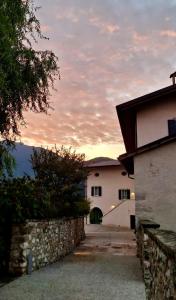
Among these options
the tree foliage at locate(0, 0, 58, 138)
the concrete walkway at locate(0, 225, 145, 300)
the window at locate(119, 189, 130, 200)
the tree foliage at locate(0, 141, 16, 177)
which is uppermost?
the tree foliage at locate(0, 0, 58, 138)

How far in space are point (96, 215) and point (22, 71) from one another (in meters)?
38.6

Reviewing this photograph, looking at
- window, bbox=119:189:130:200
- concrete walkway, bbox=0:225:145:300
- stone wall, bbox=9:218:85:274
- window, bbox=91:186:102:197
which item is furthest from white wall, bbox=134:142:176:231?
window, bbox=91:186:102:197

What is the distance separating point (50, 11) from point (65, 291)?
29.7 ft

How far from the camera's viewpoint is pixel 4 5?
884 centimetres

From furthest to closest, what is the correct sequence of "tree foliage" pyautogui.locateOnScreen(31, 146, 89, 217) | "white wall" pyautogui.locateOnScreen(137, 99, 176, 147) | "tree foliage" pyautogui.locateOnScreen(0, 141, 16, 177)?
"tree foliage" pyautogui.locateOnScreen(31, 146, 89, 217)
"white wall" pyautogui.locateOnScreen(137, 99, 176, 147)
"tree foliage" pyautogui.locateOnScreen(0, 141, 16, 177)

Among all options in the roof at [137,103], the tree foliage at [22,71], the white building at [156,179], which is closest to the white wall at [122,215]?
the roof at [137,103]

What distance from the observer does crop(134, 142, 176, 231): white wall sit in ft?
42.6

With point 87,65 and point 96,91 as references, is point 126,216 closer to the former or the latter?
point 96,91

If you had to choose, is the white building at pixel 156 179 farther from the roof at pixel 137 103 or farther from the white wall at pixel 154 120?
the roof at pixel 137 103

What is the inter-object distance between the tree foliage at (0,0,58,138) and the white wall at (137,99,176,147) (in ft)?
24.7

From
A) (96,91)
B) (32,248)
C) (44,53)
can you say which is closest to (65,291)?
(32,248)

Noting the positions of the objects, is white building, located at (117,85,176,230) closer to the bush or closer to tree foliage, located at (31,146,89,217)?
the bush

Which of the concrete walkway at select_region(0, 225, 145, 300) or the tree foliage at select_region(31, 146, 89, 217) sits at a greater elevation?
the tree foliage at select_region(31, 146, 89, 217)

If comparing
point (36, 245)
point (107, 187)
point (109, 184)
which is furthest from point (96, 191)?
point (36, 245)
